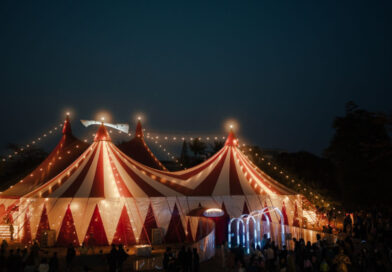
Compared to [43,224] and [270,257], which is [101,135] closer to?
[43,224]

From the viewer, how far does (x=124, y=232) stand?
1105 centimetres

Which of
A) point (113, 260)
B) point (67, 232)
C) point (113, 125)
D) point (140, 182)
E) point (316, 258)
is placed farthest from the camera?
point (113, 125)

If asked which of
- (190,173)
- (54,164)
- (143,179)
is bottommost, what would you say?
(143,179)

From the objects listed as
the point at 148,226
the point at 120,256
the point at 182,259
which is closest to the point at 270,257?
the point at 182,259

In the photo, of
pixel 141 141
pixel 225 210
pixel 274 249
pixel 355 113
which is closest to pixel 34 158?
pixel 141 141

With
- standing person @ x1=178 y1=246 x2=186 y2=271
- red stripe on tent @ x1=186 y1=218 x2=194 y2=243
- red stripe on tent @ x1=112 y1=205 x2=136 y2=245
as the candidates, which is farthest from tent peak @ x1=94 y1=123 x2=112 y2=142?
standing person @ x1=178 y1=246 x2=186 y2=271

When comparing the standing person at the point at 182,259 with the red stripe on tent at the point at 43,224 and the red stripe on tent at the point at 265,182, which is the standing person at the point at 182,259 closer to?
the red stripe on tent at the point at 43,224

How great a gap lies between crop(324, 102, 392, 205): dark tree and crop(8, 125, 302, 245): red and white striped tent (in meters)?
6.44

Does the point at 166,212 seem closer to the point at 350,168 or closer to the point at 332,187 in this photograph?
the point at 350,168

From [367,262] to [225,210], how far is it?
5.78m

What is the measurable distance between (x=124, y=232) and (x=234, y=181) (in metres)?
4.46

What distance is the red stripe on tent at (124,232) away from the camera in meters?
11.0

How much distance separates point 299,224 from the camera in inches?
534

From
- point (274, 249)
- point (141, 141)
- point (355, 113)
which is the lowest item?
point (274, 249)
